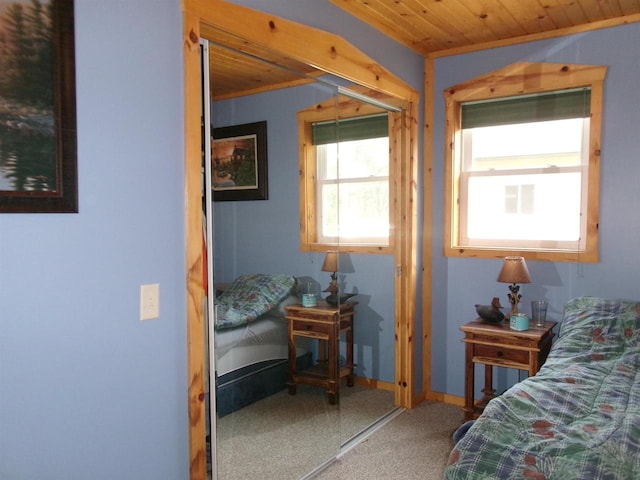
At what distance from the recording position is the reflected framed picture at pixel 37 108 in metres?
1.41

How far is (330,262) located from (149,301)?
1.41 metres

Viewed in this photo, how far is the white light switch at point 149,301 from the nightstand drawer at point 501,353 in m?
2.14

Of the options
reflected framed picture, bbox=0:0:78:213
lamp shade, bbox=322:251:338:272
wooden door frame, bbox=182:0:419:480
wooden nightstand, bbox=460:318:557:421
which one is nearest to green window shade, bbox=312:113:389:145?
wooden door frame, bbox=182:0:419:480

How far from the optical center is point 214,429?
Result: 2.11 m

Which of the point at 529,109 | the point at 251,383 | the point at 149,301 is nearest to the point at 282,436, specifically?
the point at 251,383

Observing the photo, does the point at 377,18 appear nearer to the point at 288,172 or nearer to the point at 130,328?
the point at 288,172

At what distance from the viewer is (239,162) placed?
2291 mm

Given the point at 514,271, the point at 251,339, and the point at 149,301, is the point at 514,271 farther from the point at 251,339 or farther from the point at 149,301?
the point at 149,301

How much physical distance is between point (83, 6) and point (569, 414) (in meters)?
2.16

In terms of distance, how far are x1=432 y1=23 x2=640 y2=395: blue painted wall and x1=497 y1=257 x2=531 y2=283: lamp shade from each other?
0.89 ft

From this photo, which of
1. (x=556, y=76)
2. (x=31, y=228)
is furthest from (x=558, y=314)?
(x=31, y=228)

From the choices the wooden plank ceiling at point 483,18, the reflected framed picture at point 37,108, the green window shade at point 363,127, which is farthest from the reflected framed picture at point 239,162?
the green window shade at point 363,127

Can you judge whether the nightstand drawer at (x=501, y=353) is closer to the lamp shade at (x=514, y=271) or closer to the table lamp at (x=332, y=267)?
the lamp shade at (x=514, y=271)

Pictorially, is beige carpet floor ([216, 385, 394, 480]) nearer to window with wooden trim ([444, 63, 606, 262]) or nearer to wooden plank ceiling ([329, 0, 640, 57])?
window with wooden trim ([444, 63, 606, 262])
